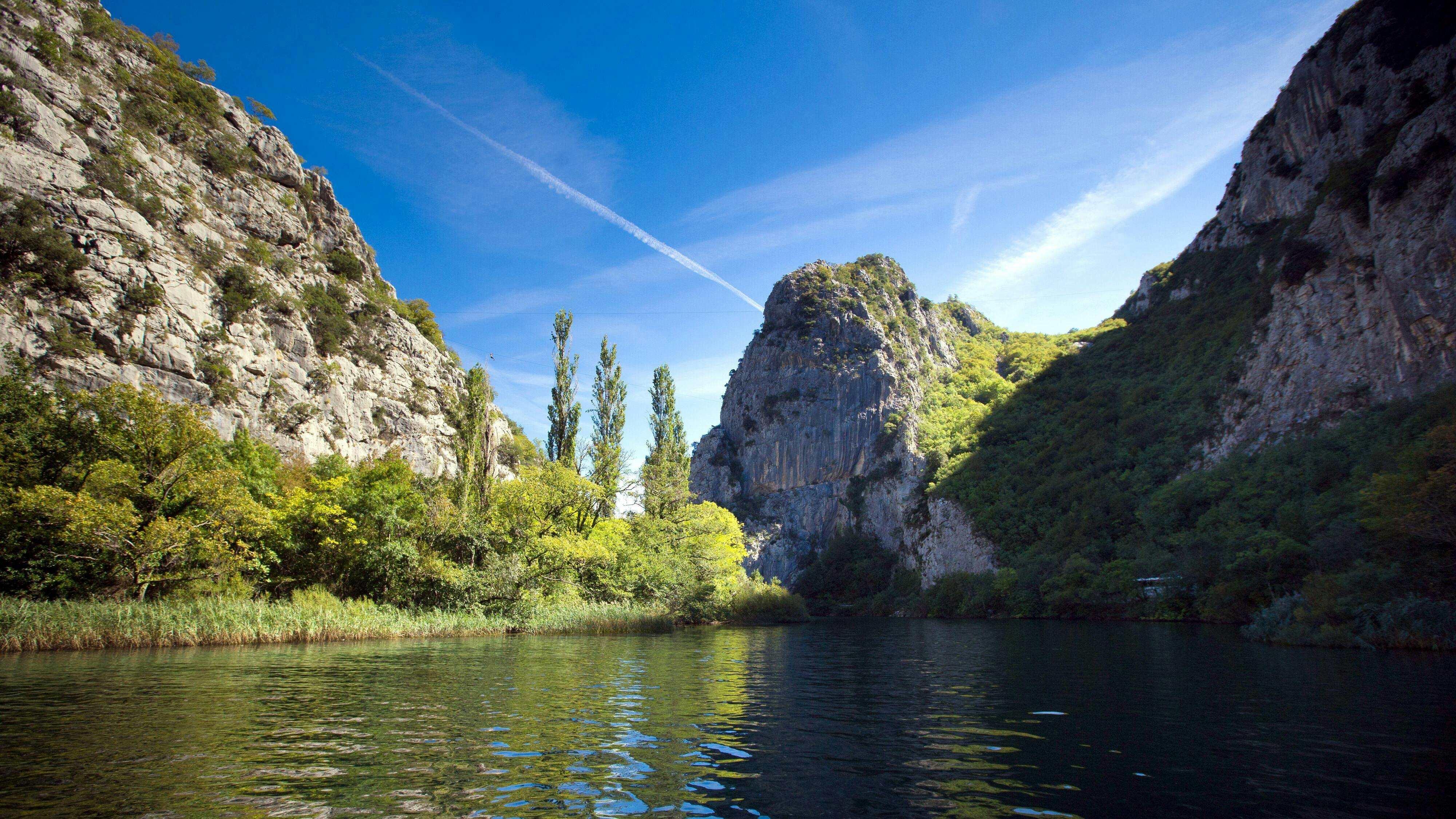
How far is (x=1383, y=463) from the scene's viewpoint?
35219mm

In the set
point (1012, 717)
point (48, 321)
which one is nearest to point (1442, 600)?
point (1012, 717)

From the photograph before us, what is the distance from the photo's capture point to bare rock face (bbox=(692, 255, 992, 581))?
121 meters

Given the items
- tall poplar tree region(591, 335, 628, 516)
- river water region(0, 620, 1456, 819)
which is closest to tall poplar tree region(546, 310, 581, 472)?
tall poplar tree region(591, 335, 628, 516)

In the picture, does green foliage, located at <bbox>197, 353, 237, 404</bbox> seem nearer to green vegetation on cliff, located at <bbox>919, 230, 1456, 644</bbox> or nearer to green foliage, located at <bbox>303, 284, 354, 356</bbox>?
green foliage, located at <bbox>303, 284, 354, 356</bbox>

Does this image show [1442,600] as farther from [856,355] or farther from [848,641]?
[856,355]

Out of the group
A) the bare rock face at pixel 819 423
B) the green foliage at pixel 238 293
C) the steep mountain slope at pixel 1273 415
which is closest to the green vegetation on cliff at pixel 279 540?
the green foliage at pixel 238 293

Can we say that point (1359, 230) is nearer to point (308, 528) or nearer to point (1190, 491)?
point (1190, 491)

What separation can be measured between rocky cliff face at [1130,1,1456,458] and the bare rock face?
56209 millimetres

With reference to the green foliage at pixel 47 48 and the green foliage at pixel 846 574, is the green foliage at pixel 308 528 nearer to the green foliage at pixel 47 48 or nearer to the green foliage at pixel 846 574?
the green foliage at pixel 47 48

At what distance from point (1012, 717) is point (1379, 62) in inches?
3253

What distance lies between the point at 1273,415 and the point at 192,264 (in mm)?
83349

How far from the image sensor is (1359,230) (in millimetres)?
50906

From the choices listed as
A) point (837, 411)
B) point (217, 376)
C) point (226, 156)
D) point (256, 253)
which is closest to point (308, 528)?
point (217, 376)

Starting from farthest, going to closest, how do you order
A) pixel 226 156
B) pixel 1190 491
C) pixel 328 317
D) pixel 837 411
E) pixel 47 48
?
1. pixel 837 411
2. pixel 328 317
3. pixel 226 156
4. pixel 1190 491
5. pixel 47 48
